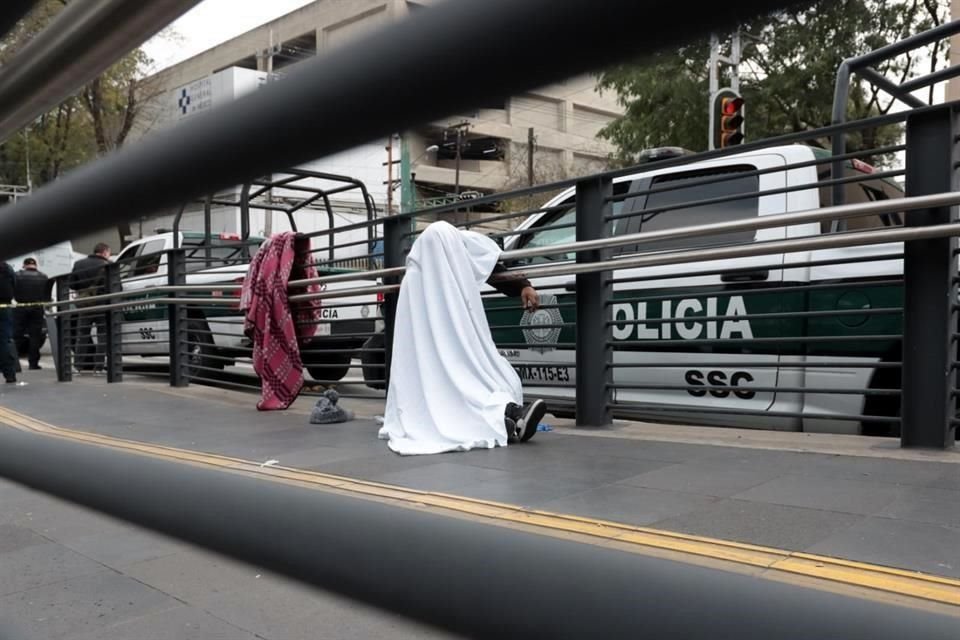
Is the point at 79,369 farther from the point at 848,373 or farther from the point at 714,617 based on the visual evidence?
the point at 714,617

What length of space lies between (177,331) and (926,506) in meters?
8.25

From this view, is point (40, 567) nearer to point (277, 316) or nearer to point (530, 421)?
point (530, 421)

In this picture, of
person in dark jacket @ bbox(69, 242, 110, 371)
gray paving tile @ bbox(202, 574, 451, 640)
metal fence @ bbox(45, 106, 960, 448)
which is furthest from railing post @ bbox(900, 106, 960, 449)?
person in dark jacket @ bbox(69, 242, 110, 371)

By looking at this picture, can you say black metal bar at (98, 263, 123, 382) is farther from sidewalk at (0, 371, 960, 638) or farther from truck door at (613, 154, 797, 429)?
truck door at (613, 154, 797, 429)

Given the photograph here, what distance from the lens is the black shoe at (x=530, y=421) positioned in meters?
5.14

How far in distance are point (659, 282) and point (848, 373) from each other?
56.2 inches

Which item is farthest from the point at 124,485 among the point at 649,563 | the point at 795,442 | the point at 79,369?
the point at 79,369

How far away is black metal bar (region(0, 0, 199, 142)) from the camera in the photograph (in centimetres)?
78

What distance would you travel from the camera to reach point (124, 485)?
670 millimetres

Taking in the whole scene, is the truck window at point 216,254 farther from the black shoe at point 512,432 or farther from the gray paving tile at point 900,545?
the gray paving tile at point 900,545

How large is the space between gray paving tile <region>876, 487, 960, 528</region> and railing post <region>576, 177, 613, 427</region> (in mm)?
2362

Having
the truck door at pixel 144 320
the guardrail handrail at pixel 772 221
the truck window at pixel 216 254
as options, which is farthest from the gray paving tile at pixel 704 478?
the truck door at pixel 144 320

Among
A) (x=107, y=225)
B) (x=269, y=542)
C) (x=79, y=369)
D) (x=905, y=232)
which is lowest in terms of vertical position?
(x=79, y=369)

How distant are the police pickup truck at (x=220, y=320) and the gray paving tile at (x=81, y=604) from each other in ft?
14.2
